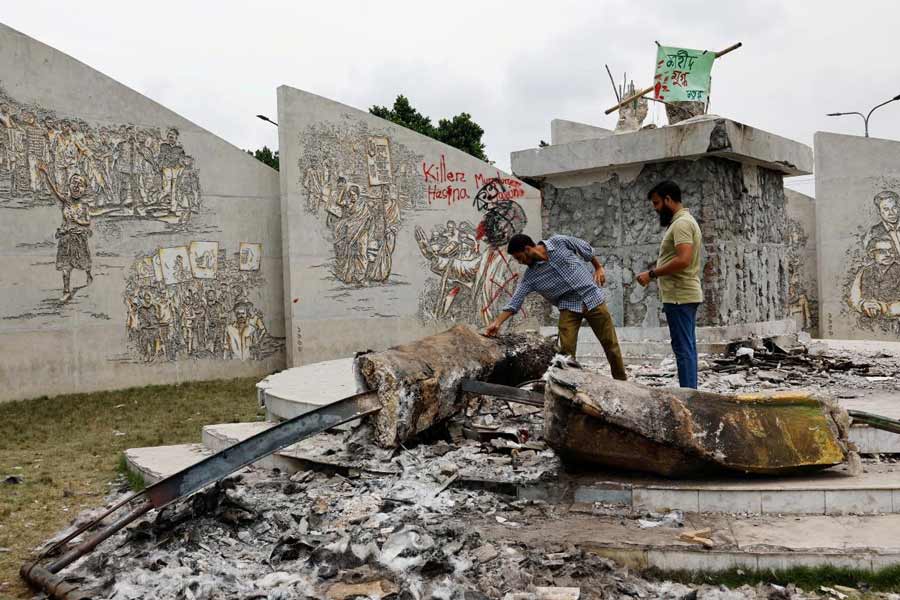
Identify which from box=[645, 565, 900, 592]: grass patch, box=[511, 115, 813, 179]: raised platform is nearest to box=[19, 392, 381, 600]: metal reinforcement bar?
box=[645, 565, 900, 592]: grass patch

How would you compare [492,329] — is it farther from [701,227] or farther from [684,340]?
[701,227]

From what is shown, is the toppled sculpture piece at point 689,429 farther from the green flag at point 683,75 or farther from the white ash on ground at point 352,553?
the green flag at point 683,75

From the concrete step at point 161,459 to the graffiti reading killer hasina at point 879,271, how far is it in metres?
14.8

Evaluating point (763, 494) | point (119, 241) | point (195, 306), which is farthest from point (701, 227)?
point (119, 241)

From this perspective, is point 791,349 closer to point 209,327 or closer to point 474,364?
point 474,364

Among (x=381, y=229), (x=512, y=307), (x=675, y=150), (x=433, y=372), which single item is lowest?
(x=433, y=372)

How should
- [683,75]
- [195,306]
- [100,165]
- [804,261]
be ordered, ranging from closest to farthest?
[683,75]
[100,165]
[195,306]
[804,261]

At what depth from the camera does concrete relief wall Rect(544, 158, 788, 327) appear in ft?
28.1

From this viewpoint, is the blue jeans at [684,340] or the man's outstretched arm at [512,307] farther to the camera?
the man's outstretched arm at [512,307]

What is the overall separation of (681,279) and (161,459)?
4634 millimetres

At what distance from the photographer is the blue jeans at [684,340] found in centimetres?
591

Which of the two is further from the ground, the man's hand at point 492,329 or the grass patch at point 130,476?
the man's hand at point 492,329

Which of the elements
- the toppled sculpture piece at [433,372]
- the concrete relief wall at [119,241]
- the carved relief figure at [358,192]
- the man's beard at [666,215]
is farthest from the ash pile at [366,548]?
the carved relief figure at [358,192]

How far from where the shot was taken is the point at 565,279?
250 inches
